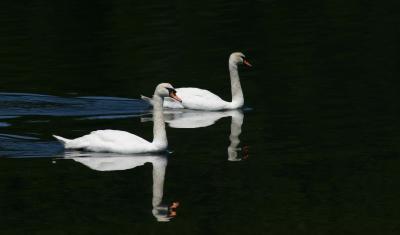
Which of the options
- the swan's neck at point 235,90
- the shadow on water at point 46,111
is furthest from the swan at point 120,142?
the swan's neck at point 235,90

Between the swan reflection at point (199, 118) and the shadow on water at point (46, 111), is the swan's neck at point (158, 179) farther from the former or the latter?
the shadow on water at point (46, 111)

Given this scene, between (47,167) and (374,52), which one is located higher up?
(374,52)

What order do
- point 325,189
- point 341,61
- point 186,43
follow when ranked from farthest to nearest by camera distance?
point 186,43 → point 341,61 → point 325,189

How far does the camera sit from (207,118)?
22.4 meters

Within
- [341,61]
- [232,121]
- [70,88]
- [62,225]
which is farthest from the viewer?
[341,61]

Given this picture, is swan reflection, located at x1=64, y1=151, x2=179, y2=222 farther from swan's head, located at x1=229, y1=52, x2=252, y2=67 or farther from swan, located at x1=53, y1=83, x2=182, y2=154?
swan's head, located at x1=229, y1=52, x2=252, y2=67

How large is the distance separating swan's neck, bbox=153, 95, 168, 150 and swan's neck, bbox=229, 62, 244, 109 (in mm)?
3975

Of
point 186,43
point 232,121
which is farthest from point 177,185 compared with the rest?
point 186,43

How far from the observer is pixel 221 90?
2539 cm

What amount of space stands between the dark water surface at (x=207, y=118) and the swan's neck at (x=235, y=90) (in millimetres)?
231

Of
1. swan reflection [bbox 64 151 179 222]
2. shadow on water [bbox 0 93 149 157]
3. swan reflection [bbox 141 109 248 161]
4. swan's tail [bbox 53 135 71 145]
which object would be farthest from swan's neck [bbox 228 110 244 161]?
swan's tail [bbox 53 135 71 145]

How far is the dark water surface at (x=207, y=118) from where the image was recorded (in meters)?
14.9

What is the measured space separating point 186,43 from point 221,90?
4.20 meters

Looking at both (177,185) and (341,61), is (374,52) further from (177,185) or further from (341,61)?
(177,185)
